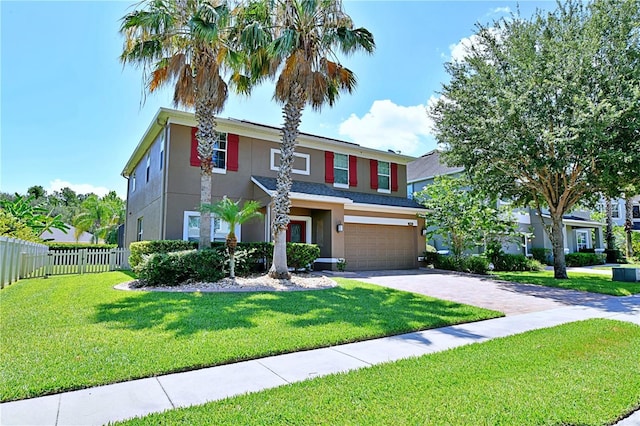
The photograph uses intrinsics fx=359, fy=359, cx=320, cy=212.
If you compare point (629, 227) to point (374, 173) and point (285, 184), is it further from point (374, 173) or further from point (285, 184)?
point (285, 184)

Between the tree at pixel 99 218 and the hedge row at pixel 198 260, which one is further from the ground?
the tree at pixel 99 218

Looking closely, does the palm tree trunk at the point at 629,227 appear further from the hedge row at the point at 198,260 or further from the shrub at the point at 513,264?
the hedge row at the point at 198,260

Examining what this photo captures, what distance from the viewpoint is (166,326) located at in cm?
591

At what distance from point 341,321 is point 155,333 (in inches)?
122

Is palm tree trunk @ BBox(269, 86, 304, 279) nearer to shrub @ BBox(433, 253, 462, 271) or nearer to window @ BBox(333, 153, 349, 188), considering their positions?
window @ BBox(333, 153, 349, 188)

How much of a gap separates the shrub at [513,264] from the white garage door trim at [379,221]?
15.8ft

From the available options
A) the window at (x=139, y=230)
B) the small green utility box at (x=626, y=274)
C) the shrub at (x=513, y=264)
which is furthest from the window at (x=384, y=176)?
the window at (x=139, y=230)

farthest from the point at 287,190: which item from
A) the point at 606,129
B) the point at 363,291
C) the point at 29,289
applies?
the point at 606,129

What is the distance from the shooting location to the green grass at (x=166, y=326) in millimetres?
4078

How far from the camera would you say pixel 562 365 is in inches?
174

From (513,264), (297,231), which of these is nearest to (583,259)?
(513,264)

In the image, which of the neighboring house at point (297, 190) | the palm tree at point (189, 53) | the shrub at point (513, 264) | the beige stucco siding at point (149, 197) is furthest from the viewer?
the shrub at point (513, 264)

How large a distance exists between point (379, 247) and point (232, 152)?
8472 millimetres

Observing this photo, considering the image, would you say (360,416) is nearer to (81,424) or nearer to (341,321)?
(81,424)
